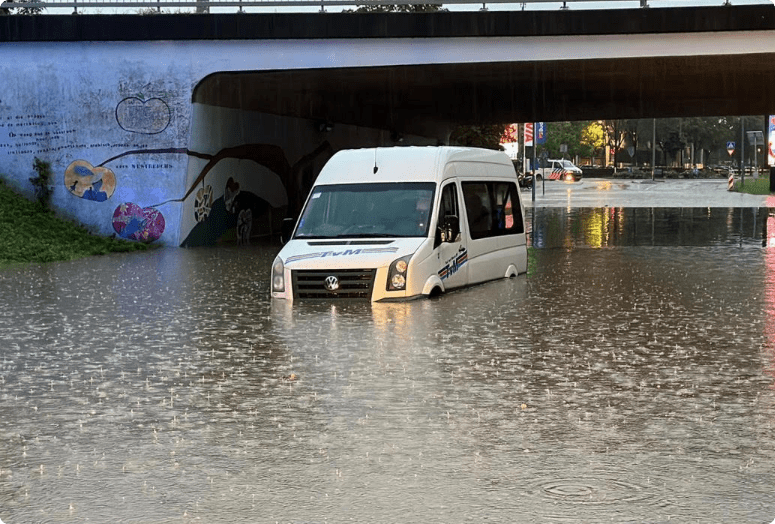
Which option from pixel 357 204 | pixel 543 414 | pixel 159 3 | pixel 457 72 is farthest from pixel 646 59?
pixel 543 414

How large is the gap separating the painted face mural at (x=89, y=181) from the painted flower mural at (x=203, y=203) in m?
1.86

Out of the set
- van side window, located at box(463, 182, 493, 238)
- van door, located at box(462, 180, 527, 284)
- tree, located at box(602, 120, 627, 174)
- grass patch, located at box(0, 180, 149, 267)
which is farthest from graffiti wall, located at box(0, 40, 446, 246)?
tree, located at box(602, 120, 627, 174)

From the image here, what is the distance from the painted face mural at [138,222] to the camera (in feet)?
95.3

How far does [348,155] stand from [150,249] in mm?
10658

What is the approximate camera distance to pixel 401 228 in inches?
682

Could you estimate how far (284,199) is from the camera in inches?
1449

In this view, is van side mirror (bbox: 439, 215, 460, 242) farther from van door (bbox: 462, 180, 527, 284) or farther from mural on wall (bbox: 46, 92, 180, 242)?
mural on wall (bbox: 46, 92, 180, 242)

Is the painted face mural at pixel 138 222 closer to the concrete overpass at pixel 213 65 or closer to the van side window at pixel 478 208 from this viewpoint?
the concrete overpass at pixel 213 65

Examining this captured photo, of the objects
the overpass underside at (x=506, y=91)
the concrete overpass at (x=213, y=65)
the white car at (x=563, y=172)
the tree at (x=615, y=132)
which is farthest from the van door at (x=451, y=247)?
the tree at (x=615, y=132)

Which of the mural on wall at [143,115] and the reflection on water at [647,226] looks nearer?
the mural on wall at [143,115]

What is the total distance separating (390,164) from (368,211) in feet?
3.10

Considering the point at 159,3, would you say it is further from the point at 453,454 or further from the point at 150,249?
the point at 453,454

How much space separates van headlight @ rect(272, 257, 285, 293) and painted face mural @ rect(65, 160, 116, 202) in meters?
13.5

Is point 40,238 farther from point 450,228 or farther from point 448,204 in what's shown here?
point 450,228
